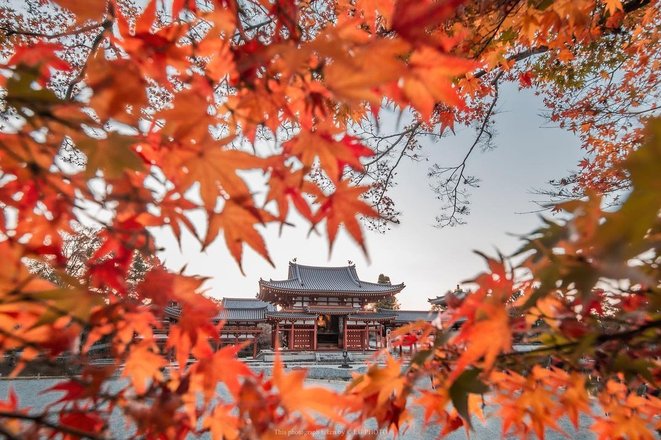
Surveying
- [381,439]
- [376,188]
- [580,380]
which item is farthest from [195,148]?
[381,439]

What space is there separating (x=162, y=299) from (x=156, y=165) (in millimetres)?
262

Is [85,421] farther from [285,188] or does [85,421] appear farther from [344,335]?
[344,335]

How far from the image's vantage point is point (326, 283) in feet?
61.3

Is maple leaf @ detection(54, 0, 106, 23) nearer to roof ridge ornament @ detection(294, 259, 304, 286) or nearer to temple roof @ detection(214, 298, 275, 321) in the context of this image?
temple roof @ detection(214, 298, 275, 321)

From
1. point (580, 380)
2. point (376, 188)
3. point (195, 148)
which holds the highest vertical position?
point (376, 188)

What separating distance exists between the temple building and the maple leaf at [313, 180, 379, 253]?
16.2m

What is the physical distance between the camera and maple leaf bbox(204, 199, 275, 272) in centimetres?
56

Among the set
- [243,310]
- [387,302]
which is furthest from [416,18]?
[387,302]

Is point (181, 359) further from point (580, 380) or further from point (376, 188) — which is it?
point (376, 188)

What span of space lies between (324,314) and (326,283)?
6.29ft

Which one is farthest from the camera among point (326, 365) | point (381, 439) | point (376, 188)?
point (326, 365)

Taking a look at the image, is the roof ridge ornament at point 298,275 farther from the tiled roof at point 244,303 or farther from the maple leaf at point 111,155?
the maple leaf at point 111,155

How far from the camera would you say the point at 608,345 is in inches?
21.6

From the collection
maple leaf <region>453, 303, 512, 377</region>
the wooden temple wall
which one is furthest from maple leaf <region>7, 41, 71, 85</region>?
the wooden temple wall
